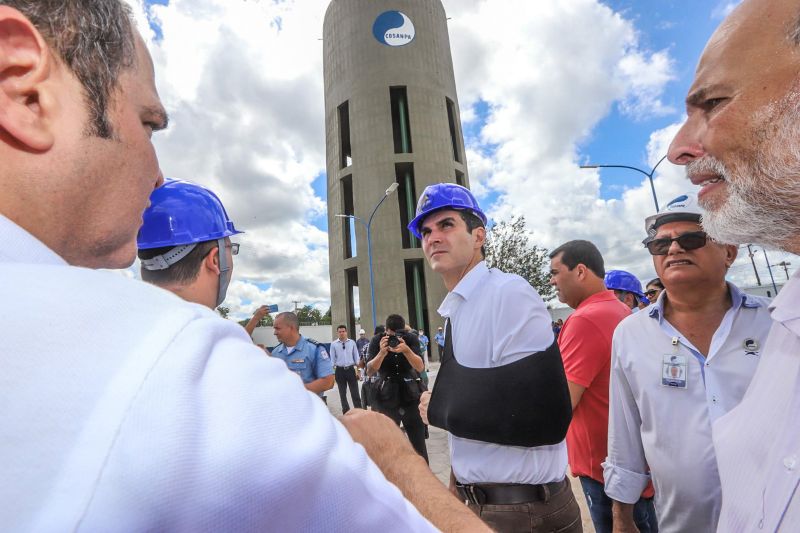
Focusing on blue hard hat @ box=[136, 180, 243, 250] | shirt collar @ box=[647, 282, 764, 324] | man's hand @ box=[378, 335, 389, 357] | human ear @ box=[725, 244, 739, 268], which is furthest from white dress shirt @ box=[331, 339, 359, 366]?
human ear @ box=[725, 244, 739, 268]

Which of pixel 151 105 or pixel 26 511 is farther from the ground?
pixel 151 105

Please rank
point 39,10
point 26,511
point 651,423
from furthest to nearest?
point 651,423 → point 39,10 → point 26,511

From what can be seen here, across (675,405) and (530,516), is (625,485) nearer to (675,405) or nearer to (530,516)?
(675,405)

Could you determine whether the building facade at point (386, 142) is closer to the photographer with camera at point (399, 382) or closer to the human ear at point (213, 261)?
the photographer with camera at point (399, 382)

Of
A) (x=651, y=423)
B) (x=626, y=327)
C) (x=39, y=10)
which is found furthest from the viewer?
(x=626, y=327)

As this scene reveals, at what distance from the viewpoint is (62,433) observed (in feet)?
1.26

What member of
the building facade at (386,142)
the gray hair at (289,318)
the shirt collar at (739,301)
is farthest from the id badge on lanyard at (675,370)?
the building facade at (386,142)

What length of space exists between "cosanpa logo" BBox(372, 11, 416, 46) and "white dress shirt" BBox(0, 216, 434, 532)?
104 feet

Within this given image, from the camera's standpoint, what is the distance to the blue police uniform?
221 inches

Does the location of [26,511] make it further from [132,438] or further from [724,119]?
[724,119]

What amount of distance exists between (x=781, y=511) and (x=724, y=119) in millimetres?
1170

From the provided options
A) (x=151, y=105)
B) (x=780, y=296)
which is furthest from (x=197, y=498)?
(x=780, y=296)

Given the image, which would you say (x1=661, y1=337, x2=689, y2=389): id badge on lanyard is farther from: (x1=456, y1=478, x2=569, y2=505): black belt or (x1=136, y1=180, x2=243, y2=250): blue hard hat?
(x1=136, y1=180, x2=243, y2=250): blue hard hat

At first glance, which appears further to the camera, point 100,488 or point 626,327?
point 626,327
